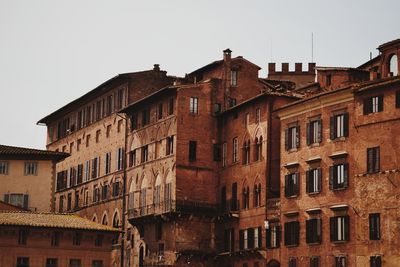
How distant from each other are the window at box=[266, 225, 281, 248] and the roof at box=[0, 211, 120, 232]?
13.1 m

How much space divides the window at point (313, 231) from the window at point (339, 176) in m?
2.55

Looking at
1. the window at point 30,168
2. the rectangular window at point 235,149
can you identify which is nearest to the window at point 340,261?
the rectangular window at point 235,149

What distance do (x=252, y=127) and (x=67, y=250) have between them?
16.0 m

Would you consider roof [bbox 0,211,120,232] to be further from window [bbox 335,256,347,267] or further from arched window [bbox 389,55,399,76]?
arched window [bbox 389,55,399,76]

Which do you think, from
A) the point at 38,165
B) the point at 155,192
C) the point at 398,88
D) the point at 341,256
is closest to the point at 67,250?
the point at 155,192

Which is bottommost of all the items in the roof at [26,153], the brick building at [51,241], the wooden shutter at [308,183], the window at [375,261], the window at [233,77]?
the window at [375,261]

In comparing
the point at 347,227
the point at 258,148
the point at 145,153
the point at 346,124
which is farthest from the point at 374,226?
the point at 145,153

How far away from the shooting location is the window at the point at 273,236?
63.7 m

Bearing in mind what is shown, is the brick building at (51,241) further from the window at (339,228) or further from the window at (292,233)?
the window at (339,228)

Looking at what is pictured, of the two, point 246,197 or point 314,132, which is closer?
point 314,132

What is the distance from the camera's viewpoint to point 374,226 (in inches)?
2164

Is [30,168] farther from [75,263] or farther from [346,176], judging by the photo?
[346,176]

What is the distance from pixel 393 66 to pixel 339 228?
34.9 feet

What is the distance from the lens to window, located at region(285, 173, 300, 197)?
62312 millimetres
